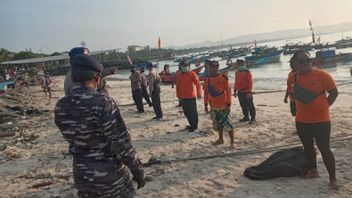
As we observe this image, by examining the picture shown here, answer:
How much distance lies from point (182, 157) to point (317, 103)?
9.52ft

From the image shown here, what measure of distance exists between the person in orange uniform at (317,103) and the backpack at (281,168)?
2.02 ft

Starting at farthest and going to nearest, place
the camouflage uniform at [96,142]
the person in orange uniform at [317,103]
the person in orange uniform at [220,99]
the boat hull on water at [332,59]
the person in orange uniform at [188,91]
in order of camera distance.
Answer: the boat hull on water at [332,59] < the person in orange uniform at [188,91] < the person in orange uniform at [220,99] < the person in orange uniform at [317,103] < the camouflage uniform at [96,142]

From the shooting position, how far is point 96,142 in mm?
2627

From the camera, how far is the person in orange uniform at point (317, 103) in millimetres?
4926

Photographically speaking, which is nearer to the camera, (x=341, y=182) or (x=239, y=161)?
(x=341, y=182)

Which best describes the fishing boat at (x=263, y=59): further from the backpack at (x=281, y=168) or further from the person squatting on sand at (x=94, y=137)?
the person squatting on sand at (x=94, y=137)

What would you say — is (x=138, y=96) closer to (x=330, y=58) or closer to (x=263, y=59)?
(x=330, y=58)

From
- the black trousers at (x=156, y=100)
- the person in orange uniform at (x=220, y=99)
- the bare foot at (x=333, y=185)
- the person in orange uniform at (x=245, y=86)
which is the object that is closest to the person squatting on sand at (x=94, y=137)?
the bare foot at (x=333, y=185)

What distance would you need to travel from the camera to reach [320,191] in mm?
5020

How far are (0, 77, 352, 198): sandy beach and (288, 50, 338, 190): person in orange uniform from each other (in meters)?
0.53

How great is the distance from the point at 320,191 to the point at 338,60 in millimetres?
35603

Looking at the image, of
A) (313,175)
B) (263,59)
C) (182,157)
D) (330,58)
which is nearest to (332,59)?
(330,58)

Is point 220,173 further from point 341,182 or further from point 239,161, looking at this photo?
point 341,182

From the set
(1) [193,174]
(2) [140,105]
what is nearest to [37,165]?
(1) [193,174]
